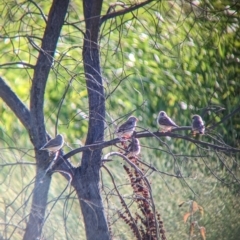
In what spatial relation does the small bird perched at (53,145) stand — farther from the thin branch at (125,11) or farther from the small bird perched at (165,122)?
the small bird perched at (165,122)

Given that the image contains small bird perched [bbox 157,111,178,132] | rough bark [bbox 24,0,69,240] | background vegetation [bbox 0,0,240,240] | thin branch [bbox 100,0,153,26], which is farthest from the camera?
background vegetation [bbox 0,0,240,240]

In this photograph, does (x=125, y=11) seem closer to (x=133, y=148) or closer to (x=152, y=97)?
(x=133, y=148)

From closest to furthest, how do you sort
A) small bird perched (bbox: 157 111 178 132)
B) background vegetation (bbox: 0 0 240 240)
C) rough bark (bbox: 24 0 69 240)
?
rough bark (bbox: 24 0 69 240) < small bird perched (bbox: 157 111 178 132) < background vegetation (bbox: 0 0 240 240)

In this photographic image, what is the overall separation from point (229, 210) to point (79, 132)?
10.1 feet

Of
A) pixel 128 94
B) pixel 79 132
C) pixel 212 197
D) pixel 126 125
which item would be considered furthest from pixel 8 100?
pixel 212 197

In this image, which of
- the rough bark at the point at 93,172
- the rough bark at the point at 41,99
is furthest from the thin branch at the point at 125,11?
the rough bark at the point at 41,99

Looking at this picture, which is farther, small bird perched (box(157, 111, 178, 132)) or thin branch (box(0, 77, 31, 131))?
small bird perched (box(157, 111, 178, 132))

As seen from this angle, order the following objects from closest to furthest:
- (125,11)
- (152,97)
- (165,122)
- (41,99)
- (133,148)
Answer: (41,99), (125,11), (133,148), (165,122), (152,97)

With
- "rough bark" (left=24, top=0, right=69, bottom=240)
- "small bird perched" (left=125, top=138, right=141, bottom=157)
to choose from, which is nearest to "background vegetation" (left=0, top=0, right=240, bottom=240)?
"small bird perched" (left=125, top=138, right=141, bottom=157)

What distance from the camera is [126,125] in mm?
4902

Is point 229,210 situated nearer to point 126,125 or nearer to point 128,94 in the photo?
point 128,94

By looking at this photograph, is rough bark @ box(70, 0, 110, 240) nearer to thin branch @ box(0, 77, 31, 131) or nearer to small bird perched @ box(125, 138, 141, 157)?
small bird perched @ box(125, 138, 141, 157)

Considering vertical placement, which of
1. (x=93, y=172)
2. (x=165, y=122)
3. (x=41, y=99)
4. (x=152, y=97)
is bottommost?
(x=93, y=172)

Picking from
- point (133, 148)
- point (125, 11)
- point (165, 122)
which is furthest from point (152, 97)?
point (125, 11)
